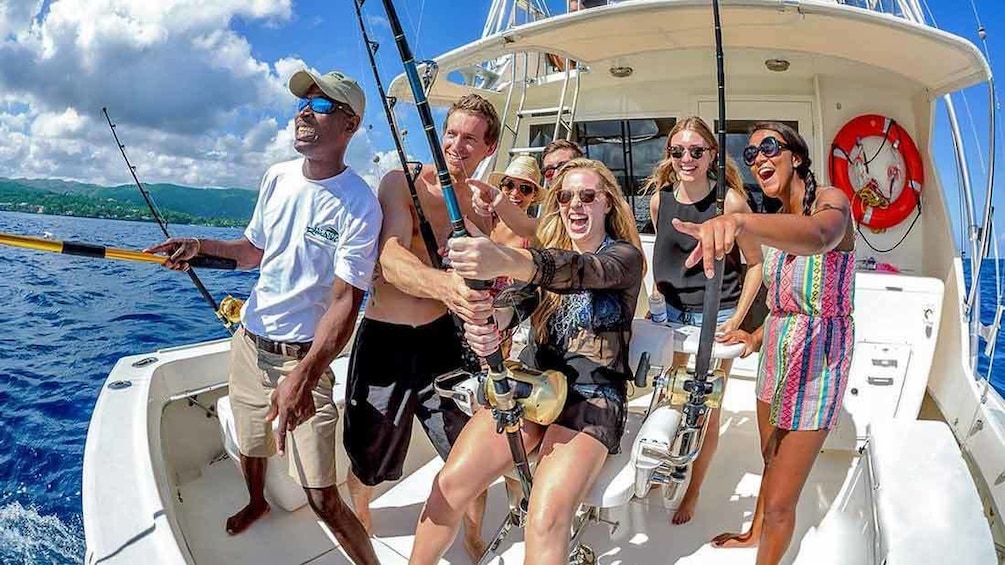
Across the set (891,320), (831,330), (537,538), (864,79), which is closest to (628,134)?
(864,79)

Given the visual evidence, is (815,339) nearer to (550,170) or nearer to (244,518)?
(550,170)

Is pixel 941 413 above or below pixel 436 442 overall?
below

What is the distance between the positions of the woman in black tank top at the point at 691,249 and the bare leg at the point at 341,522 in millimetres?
1319

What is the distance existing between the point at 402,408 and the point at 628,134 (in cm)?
347

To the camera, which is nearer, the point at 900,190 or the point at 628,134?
the point at 900,190

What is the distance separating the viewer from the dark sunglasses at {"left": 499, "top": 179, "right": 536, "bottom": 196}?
250 centimetres

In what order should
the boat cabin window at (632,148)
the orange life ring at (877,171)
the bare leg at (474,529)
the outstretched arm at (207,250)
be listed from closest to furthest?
1. the outstretched arm at (207,250)
2. the bare leg at (474,529)
3. the orange life ring at (877,171)
4. the boat cabin window at (632,148)

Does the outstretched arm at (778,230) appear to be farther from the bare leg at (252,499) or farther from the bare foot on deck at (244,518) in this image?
the bare foot on deck at (244,518)

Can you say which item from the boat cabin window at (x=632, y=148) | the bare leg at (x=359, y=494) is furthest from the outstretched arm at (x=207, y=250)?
the boat cabin window at (x=632, y=148)

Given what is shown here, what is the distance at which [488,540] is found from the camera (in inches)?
96.1

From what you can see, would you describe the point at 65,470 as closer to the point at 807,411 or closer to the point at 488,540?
the point at 488,540

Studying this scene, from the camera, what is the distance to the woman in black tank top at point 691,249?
93.1 inches

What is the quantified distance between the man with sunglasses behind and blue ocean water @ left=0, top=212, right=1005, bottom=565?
2.25m

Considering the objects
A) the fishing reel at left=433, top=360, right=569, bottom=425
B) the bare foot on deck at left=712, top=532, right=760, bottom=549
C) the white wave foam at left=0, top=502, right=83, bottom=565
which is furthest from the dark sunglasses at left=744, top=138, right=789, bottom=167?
the white wave foam at left=0, top=502, right=83, bottom=565
